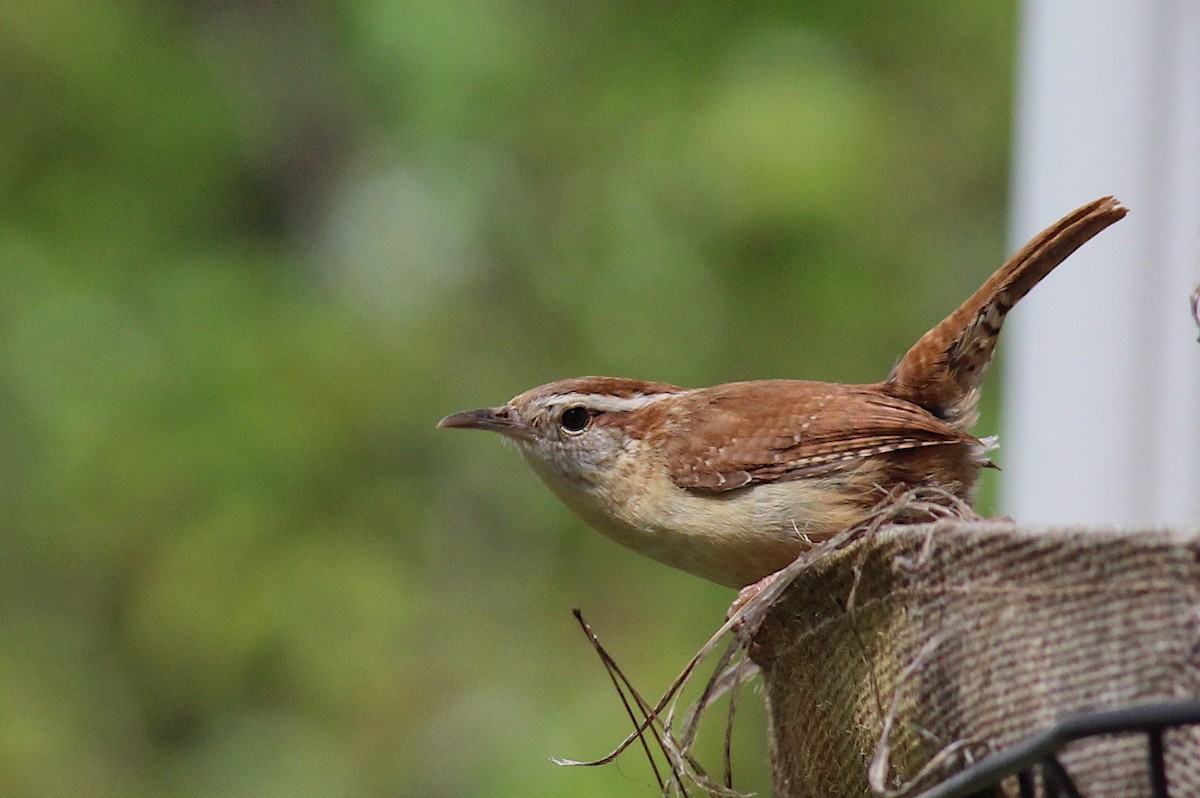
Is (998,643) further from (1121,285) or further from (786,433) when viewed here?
(1121,285)

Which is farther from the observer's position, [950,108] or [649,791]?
[950,108]

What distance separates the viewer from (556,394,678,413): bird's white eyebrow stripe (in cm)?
322

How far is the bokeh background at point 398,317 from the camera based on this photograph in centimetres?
657

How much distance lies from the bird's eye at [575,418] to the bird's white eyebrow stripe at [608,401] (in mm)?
15

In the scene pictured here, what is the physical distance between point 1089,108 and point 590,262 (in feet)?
13.3

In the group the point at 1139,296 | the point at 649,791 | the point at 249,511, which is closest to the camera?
the point at 1139,296

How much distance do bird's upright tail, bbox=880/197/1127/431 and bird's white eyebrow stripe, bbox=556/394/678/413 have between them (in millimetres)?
578

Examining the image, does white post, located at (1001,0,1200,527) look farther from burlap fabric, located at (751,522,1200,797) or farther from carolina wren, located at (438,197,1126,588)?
burlap fabric, located at (751,522,1200,797)

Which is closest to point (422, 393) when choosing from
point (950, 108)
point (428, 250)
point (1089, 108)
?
point (428, 250)

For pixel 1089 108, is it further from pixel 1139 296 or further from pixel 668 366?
pixel 668 366

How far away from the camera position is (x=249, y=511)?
21.6ft

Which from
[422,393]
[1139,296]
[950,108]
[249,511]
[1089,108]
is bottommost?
[249,511]

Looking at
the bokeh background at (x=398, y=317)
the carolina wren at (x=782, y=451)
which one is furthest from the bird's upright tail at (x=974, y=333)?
the bokeh background at (x=398, y=317)

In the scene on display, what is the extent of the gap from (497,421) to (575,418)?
0.60 ft
